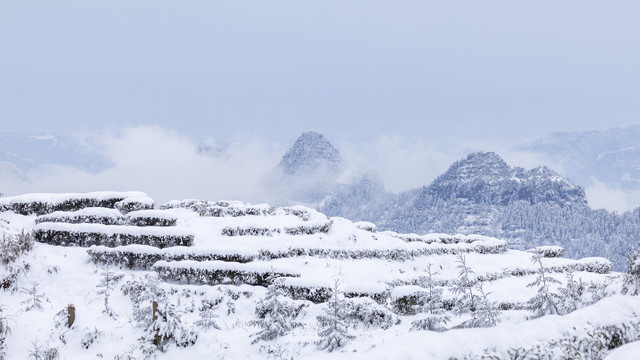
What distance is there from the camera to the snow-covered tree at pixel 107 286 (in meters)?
14.9

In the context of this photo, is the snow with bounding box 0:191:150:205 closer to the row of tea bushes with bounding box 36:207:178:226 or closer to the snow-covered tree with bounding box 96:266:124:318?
the row of tea bushes with bounding box 36:207:178:226

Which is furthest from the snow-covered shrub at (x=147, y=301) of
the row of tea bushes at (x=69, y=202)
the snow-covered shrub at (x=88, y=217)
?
the row of tea bushes at (x=69, y=202)

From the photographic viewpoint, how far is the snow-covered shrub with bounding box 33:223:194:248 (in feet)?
70.4

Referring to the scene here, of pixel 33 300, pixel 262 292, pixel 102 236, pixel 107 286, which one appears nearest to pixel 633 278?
pixel 262 292

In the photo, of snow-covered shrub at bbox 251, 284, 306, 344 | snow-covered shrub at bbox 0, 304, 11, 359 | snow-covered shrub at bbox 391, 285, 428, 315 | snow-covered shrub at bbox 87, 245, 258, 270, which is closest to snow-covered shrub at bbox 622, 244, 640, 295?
snow-covered shrub at bbox 391, 285, 428, 315

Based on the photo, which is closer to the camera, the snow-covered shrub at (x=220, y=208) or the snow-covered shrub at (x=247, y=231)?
the snow-covered shrub at (x=247, y=231)

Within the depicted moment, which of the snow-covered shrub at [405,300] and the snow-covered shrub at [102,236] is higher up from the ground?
the snow-covered shrub at [102,236]

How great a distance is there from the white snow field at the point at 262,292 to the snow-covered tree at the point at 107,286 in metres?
0.11

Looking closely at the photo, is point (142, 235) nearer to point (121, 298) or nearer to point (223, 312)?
point (121, 298)

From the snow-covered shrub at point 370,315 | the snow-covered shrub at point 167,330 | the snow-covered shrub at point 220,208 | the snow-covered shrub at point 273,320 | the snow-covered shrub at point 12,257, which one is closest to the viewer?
the snow-covered shrub at point 167,330

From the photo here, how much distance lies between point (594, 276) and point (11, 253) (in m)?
29.5

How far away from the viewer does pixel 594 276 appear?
26.7 meters

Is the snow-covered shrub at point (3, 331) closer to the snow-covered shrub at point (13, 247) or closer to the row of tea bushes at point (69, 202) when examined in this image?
the snow-covered shrub at point (13, 247)

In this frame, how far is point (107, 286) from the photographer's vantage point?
1591cm
